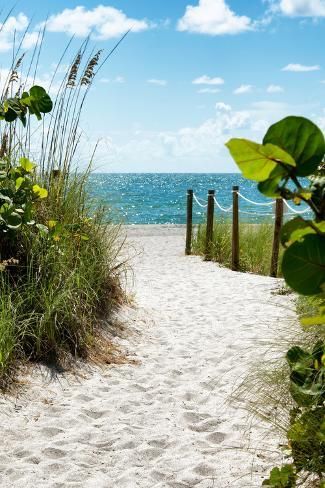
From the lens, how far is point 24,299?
4.01 m

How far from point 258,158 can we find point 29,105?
3596 millimetres

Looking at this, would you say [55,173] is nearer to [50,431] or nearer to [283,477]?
[50,431]

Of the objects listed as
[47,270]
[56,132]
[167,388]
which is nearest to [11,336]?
[47,270]

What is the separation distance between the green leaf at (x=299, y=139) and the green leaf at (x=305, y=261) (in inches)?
3.7

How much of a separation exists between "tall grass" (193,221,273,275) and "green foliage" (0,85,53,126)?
5010 millimetres

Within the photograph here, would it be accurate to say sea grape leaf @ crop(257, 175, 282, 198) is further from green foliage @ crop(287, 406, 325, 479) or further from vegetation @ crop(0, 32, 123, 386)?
vegetation @ crop(0, 32, 123, 386)

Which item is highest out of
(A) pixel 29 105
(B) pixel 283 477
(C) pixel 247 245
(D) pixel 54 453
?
(A) pixel 29 105

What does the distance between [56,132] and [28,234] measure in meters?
1.07

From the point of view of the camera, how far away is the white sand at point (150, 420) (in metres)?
2.79

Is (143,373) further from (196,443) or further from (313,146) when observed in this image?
(313,146)

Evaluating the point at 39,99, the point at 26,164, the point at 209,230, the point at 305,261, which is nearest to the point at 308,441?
the point at 305,261

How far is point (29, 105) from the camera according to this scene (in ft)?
13.4

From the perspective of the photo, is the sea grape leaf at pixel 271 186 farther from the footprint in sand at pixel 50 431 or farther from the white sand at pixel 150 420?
the footprint in sand at pixel 50 431

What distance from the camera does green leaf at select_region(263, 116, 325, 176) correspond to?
0.72 metres
